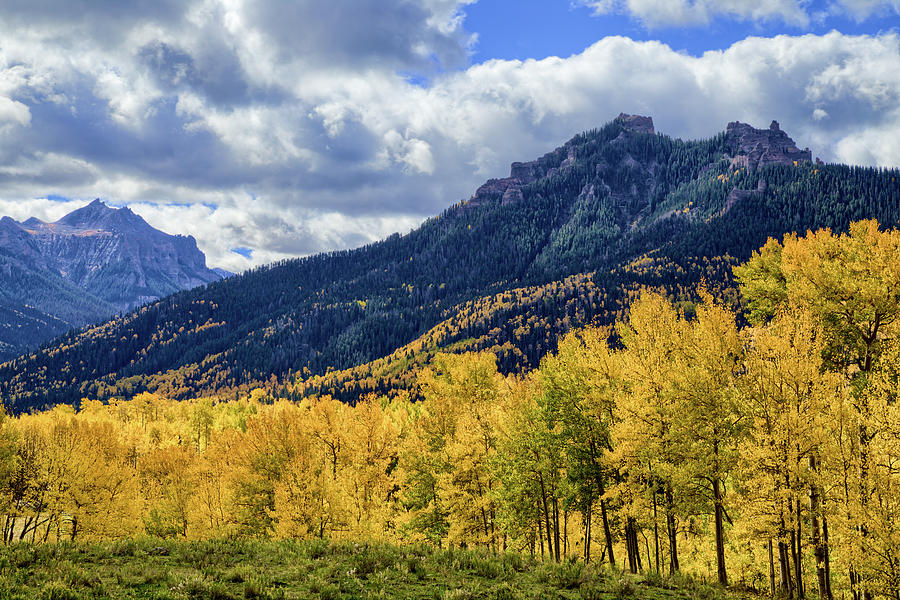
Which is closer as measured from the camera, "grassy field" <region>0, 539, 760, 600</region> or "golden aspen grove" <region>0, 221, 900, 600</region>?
"grassy field" <region>0, 539, 760, 600</region>

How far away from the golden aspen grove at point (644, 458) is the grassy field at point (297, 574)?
5.27 metres

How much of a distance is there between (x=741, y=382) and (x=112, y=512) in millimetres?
51902

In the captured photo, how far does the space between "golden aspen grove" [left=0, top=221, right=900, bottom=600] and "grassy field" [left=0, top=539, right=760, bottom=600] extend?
5269mm

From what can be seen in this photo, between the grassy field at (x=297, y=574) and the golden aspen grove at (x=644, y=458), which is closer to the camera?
the grassy field at (x=297, y=574)

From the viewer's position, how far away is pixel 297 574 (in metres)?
17.1

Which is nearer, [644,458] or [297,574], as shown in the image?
[297,574]

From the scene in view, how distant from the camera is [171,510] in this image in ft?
175

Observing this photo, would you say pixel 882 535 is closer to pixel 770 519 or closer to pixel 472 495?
pixel 770 519

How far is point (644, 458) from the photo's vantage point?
27.3 meters

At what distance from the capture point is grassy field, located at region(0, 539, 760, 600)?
14.5 metres

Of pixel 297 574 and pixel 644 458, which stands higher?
pixel 644 458

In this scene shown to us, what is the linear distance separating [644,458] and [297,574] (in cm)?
1871

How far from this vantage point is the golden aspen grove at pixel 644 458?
76.9ft

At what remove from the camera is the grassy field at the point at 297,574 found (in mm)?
14454
